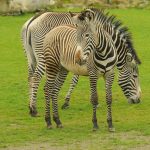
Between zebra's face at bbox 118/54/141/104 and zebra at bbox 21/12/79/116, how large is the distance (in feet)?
4.12

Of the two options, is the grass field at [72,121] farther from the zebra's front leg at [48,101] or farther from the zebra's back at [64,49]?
the zebra's back at [64,49]

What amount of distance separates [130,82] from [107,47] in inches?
110

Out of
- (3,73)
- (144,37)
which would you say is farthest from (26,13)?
(3,73)

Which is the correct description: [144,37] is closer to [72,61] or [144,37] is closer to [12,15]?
[12,15]

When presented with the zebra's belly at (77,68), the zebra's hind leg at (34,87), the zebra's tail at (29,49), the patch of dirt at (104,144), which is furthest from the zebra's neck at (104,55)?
the zebra's tail at (29,49)

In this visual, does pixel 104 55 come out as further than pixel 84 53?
Yes

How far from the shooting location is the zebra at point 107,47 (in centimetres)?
1059

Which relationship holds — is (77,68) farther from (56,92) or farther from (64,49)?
(56,92)

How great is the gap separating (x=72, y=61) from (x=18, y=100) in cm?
369

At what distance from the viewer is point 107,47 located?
11.0 m

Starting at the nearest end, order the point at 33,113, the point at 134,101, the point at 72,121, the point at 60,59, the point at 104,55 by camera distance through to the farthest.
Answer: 1. the point at 104,55
2. the point at 60,59
3. the point at 72,121
4. the point at 33,113
5. the point at 134,101

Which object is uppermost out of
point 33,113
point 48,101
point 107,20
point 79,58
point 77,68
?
point 107,20

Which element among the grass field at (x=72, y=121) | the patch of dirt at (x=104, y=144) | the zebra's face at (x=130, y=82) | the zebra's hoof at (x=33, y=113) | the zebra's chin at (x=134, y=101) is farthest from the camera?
the zebra's chin at (x=134, y=101)

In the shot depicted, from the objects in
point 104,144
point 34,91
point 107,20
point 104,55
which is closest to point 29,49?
point 34,91
